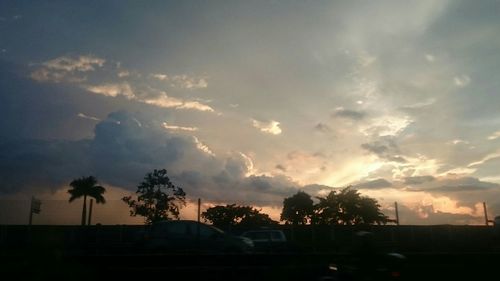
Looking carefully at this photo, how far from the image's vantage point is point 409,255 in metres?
11.1

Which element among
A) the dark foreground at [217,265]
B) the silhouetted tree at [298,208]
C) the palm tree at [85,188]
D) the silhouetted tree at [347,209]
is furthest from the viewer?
the silhouetted tree at [298,208]

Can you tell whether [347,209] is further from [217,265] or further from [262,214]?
[217,265]

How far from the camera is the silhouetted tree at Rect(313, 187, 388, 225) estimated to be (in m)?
51.8

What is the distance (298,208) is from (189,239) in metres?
47.2

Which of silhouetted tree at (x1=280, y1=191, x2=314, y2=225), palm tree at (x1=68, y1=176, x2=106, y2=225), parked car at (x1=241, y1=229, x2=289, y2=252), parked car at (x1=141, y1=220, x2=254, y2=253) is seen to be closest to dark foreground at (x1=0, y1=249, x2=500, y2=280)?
parked car at (x1=141, y1=220, x2=254, y2=253)

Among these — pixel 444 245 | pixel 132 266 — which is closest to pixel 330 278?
pixel 132 266

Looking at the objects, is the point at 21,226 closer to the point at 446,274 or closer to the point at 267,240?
the point at 267,240

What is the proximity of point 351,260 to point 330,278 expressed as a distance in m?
0.63

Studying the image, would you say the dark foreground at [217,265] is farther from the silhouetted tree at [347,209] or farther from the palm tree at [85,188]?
the silhouetted tree at [347,209]

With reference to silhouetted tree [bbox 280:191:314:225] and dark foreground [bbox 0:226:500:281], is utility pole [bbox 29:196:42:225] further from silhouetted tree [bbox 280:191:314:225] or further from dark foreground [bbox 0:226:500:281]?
silhouetted tree [bbox 280:191:314:225]

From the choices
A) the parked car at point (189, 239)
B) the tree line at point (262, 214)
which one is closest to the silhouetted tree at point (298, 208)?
the tree line at point (262, 214)

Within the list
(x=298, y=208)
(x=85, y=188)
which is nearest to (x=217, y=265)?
(x=85, y=188)

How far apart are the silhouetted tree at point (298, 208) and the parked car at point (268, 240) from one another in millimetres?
40198

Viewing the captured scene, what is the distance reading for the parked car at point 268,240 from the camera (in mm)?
20891
